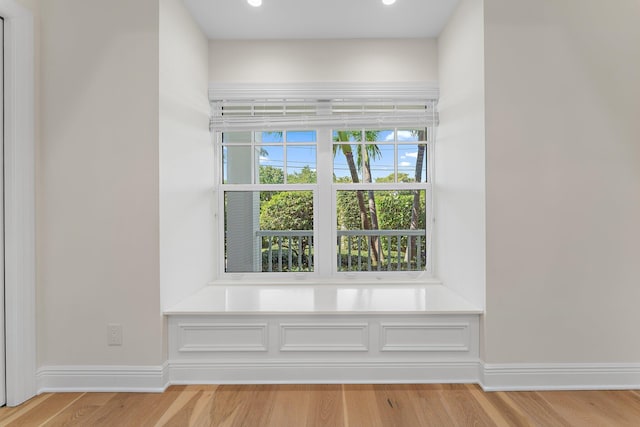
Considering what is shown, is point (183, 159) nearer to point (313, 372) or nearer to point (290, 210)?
point (290, 210)

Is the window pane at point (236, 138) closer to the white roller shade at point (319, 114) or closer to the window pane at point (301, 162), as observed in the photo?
the white roller shade at point (319, 114)

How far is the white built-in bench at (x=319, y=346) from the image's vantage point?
8.13ft

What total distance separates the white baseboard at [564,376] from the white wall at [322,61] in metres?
2.21

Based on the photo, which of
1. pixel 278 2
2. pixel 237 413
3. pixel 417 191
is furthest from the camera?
pixel 417 191

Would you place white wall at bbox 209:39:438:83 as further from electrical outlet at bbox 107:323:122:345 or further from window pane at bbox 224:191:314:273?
electrical outlet at bbox 107:323:122:345

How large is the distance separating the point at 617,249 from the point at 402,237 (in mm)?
1496

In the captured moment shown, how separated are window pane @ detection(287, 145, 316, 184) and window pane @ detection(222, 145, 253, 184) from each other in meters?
0.34

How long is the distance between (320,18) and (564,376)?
2846 millimetres

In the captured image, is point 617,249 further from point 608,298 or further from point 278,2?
point 278,2

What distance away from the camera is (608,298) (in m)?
2.37

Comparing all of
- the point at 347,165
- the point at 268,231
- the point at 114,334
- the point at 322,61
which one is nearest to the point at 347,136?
the point at 347,165

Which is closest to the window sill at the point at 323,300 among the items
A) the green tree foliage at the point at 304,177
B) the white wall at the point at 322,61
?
the green tree foliage at the point at 304,177

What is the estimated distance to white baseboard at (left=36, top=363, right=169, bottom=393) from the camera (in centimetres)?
237

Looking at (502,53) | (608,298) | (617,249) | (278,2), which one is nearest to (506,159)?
(502,53)
